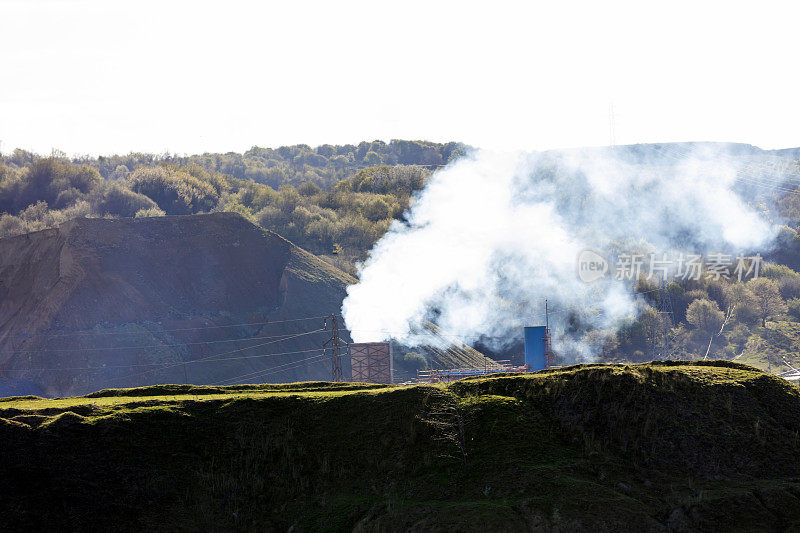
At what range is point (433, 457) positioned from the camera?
25.0 meters

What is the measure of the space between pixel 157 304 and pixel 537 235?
202ft

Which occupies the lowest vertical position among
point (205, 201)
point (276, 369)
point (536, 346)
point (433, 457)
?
point (276, 369)

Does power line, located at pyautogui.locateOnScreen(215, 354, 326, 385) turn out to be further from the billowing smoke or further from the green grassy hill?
the green grassy hill

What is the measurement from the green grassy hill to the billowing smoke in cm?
4611

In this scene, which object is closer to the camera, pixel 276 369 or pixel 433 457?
pixel 433 457

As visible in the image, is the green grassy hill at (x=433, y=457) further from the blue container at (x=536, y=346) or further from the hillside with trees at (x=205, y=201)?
the hillside with trees at (x=205, y=201)

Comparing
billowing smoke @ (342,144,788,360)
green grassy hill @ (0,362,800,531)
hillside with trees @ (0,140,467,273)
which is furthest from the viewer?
hillside with trees @ (0,140,467,273)

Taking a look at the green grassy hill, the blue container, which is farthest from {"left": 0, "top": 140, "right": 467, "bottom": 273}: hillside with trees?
the green grassy hill

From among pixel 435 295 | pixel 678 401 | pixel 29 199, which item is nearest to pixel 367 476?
pixel 678 401

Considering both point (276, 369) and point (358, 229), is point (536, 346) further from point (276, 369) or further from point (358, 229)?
point (358, 229)

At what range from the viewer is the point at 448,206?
337 ft

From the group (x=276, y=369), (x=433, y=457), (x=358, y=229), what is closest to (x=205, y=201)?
(x=358, y=229)

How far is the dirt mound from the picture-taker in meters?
69.5

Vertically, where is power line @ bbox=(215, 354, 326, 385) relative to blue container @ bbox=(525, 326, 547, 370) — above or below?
below
